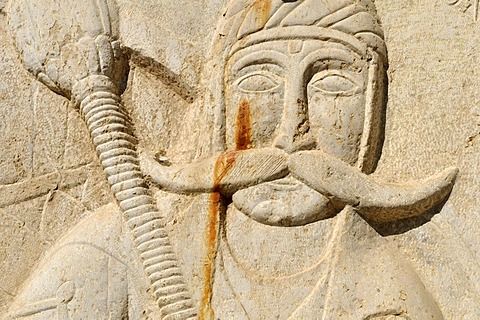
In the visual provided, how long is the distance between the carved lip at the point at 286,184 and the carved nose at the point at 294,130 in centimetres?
9

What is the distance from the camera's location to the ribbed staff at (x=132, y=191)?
2.82 metres

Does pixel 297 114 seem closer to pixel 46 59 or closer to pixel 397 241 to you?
pixel 397 241

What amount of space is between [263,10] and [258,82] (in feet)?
0.75

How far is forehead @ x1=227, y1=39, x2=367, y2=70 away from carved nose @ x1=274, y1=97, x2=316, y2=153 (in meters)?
0.13

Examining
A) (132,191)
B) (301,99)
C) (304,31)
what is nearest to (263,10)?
(304,31)

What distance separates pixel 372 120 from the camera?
296 centimetres

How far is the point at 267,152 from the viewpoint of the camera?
2908 millimetres

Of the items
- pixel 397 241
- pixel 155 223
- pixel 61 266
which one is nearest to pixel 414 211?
pixel 397 241

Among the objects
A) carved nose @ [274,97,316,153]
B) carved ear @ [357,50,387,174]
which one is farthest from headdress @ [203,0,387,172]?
carved nose @ [274,97,316,153]

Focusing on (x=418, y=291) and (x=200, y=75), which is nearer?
(x=418, y=291)

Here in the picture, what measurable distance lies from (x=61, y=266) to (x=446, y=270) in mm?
1167

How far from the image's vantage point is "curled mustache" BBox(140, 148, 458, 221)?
9.43ft

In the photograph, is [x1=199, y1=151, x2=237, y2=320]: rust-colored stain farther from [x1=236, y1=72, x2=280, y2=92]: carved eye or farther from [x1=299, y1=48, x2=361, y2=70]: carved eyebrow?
[x1=299, y1=48, x2=361, y2=70]: carved eyebrow

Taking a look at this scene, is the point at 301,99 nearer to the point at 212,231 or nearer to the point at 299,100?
the point at 299,100
